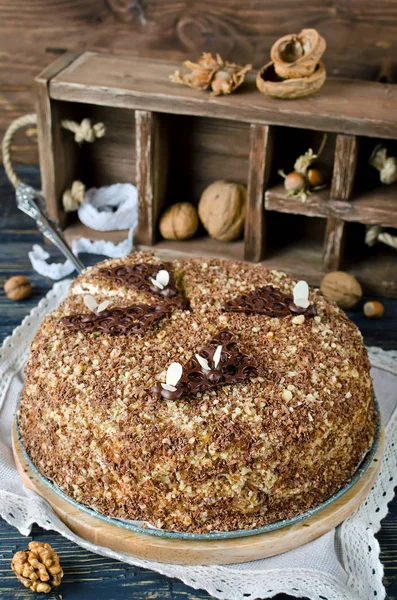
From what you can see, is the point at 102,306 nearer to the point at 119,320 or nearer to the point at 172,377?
the point at 119,320

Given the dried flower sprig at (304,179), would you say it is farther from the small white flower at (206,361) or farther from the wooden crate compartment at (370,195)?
the small white flower at (206,361)

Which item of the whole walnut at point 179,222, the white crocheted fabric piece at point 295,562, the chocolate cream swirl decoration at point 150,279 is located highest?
the chocolate cream swirl decoration at point 150,279

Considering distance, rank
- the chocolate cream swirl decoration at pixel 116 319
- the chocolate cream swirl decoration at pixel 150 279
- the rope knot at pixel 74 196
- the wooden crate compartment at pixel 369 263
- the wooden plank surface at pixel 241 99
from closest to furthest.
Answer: the chocolate cream swirl decoration at pixel 116 319 < the chocolate cream swirl decoration at pixel 150 279 < the wooden plank surface at pixel 241 99 < the wooden crate compartment at pixel 369 263 < the rope knot at pixel 74 196

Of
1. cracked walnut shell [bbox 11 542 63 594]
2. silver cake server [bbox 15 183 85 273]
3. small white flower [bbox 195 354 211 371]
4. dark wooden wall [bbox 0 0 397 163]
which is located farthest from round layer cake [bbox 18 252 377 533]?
dark wooden wall [bbox 0 0 397 163]

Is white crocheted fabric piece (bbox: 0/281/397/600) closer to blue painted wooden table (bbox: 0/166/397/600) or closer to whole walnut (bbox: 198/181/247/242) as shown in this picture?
blue painted wooden table (bbox: 0/166/397/600)

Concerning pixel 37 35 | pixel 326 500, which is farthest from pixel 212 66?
pixel 326 500

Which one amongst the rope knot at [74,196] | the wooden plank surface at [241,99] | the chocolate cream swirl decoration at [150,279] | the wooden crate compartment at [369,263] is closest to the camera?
the chocolate cream swirl decoration at [150,279]

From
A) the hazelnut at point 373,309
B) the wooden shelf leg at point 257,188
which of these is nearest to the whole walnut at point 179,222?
the wooden shelf leg at point 257,188
